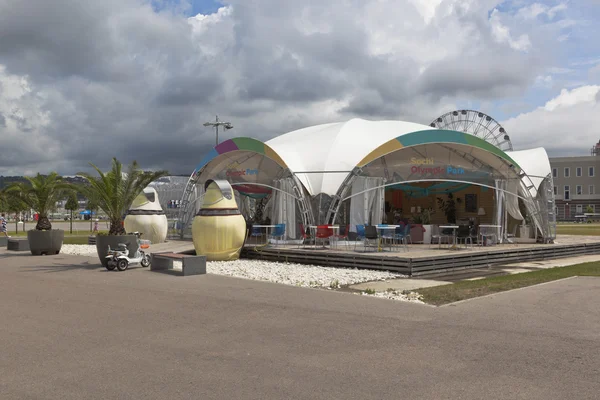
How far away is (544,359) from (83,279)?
30.6ft

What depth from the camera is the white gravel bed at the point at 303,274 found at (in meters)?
10.8

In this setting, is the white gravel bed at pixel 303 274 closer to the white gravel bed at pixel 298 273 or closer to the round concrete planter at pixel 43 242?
the white gravel bed at pixel 298 273

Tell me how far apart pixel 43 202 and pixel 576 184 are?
230 feet

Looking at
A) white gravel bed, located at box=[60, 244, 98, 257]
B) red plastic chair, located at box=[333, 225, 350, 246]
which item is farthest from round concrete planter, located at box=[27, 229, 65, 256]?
red plastic chair, located at box=[333, 225, 350, 246]

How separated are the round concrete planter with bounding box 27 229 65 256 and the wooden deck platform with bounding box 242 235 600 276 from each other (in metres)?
6.59

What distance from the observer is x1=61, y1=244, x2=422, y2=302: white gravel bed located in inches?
425

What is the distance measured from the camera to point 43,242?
1792 cm

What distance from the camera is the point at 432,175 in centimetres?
1883

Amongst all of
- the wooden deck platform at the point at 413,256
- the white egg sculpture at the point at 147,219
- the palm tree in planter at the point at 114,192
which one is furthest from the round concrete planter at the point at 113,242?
the white egg sculpture at the point at 147,219

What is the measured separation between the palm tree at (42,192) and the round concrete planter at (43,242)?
382 millimetres

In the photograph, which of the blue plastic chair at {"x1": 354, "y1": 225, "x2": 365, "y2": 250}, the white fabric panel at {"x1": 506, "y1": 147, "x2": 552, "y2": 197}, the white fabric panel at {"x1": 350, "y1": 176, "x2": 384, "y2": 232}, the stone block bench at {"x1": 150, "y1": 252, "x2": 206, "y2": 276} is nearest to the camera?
the stone block bench at {"x1": 150, "y1": 252, "x2": 206, "y2": 276}

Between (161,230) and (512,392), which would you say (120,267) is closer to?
(161,230)

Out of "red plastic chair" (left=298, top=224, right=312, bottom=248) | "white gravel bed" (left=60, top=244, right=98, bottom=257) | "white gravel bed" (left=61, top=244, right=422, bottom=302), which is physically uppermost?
"red plastic chair" (left=298, top=224, right=312, bottom=248)

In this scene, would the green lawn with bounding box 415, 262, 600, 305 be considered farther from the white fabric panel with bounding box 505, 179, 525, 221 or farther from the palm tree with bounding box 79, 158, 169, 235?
the palm tree with bounding box 79, 158, 169, 235
